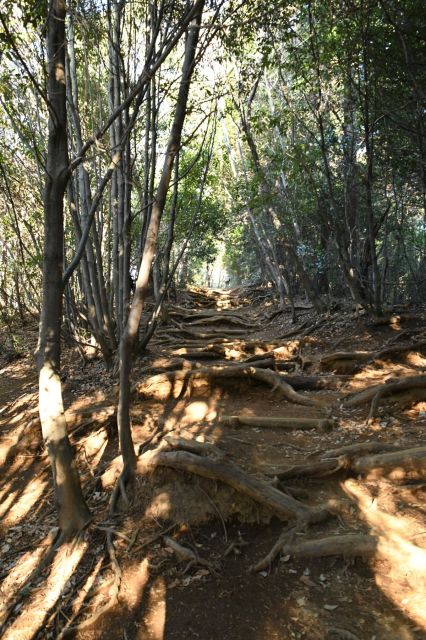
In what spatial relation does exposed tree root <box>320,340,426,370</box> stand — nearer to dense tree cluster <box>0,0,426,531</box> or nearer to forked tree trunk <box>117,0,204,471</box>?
dense tree cluster <box>0,0,426,531</box>

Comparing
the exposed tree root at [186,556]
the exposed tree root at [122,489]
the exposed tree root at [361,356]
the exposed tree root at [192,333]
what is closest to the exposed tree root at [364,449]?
the exposed tree root at [186,556]

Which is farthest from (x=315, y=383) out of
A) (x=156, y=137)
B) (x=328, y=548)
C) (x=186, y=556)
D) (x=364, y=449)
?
(x=156, y=137)

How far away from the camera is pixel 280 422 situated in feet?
18.9

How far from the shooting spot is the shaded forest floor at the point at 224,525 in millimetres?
3131

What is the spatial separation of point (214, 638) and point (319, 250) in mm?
12208

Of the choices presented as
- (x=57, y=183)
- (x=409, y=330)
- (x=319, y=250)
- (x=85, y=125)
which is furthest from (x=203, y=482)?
(x=319, y=250)

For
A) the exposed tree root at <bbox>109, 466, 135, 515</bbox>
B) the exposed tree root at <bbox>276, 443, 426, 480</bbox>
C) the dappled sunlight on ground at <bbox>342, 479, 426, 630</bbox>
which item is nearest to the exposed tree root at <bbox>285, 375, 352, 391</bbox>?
the exposed tree root at <bbox>276, 443, 426, 480</bbox>

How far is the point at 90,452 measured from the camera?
5777mm

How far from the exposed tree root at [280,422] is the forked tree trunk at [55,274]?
2.32 m

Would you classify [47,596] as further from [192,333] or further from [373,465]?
[192,333]

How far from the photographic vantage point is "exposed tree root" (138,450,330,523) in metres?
3.81

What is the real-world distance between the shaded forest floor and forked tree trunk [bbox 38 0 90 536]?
80 centimetres

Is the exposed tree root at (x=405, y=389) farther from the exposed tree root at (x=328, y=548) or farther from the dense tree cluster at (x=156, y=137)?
the dense tree cluster at (x=156, y=137)

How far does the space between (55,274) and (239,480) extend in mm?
2501
